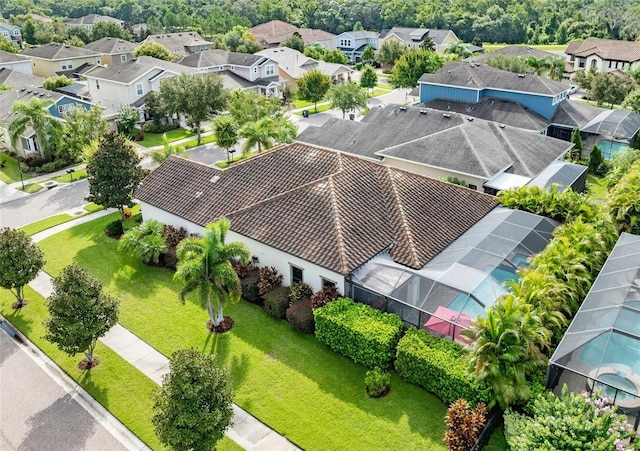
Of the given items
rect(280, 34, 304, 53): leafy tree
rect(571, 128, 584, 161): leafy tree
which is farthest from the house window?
rect(280, 34, 304, 53): leafy tree

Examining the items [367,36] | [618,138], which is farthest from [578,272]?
[367,36]

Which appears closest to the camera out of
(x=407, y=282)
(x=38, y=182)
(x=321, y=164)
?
(x=407, y=282)

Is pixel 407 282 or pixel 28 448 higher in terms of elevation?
pixel 407 282

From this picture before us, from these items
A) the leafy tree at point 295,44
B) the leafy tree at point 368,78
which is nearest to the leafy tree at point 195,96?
the leafy tree at point 368,78

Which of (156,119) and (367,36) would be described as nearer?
(156,119)

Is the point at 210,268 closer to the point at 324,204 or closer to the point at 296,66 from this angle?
the point at 324,204

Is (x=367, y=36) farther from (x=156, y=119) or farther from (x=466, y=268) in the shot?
(x=466, y=268)

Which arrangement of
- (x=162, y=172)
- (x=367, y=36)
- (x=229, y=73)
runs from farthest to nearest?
(x=367, y=36) < (x=229, y=73) < (x=162, y=172)
